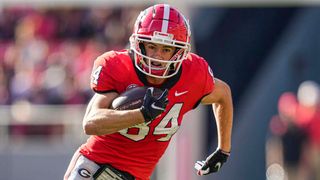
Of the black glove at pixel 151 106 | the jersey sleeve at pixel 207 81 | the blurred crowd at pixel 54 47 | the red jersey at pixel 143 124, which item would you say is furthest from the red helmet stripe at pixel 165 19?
the blurred crowd at pixel 54 47

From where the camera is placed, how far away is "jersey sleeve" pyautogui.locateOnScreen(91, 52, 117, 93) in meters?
5.72

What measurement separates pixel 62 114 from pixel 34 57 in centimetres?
152

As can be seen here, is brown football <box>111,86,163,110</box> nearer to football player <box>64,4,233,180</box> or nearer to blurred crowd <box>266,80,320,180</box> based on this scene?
football player <box>64,4,233,180</box>

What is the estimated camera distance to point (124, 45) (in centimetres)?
1224

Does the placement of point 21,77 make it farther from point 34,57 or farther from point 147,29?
point 147,29

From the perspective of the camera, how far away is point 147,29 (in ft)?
19.1

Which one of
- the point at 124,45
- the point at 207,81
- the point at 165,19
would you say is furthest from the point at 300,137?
the point at 165,19

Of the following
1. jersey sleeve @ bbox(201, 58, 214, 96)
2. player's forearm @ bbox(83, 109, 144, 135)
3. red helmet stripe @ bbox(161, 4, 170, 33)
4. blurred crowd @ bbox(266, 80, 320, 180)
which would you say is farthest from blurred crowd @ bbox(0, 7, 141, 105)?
player's forearm @ bbox(83, 109, 144, 135)

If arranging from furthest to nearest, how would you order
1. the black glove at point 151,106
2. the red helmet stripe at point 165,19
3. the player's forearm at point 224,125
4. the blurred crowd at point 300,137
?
the blurred crowd at point 300,137, the player's forearm at point 224,125, the red helmet stripe at point 165,19, the black glove at point 151,106

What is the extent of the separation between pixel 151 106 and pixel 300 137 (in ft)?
17.9

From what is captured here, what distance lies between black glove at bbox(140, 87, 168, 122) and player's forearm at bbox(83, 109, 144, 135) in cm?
3

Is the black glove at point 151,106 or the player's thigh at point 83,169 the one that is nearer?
the black glove at point 151,106

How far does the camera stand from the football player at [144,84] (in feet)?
18.8

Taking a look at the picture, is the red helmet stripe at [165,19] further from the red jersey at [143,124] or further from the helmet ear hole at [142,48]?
the red jersey at [143,124]
